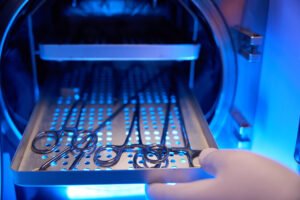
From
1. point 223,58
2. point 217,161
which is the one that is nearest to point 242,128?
point 223,58

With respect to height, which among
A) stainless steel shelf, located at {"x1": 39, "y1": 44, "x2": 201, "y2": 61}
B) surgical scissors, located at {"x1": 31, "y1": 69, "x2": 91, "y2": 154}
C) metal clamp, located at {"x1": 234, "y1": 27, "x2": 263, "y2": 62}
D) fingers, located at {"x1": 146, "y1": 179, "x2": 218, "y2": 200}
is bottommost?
surgical scissors, located at {"x1": 31, "y1": 69, "x2": 91, "y2": 154}

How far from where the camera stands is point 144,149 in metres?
0.95

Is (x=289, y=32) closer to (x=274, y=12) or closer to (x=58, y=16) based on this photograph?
(x=274, y=12)

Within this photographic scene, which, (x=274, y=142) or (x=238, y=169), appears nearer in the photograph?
(x=238, y=169)

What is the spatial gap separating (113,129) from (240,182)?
48cm

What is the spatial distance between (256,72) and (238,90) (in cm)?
10

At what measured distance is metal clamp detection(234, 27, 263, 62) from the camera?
3.11 feet

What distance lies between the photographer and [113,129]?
109cm

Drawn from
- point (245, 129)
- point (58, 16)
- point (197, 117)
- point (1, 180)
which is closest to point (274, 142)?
point (245, 129)

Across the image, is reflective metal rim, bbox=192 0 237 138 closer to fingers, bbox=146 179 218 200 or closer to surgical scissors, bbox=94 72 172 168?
surgical scissors, bbox=94 72 172 168

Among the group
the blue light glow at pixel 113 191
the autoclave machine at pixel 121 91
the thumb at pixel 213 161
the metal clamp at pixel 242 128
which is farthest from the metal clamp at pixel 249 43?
the blue light glow at pixel 113 191

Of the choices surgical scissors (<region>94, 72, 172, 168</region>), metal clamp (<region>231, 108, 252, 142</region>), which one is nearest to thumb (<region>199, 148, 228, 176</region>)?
surgical scissors (<region>94, 72, 172, 168</region>)

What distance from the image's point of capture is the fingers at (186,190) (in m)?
0.72

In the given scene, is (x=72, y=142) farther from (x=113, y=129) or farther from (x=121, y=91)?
(x=121, y=91)
